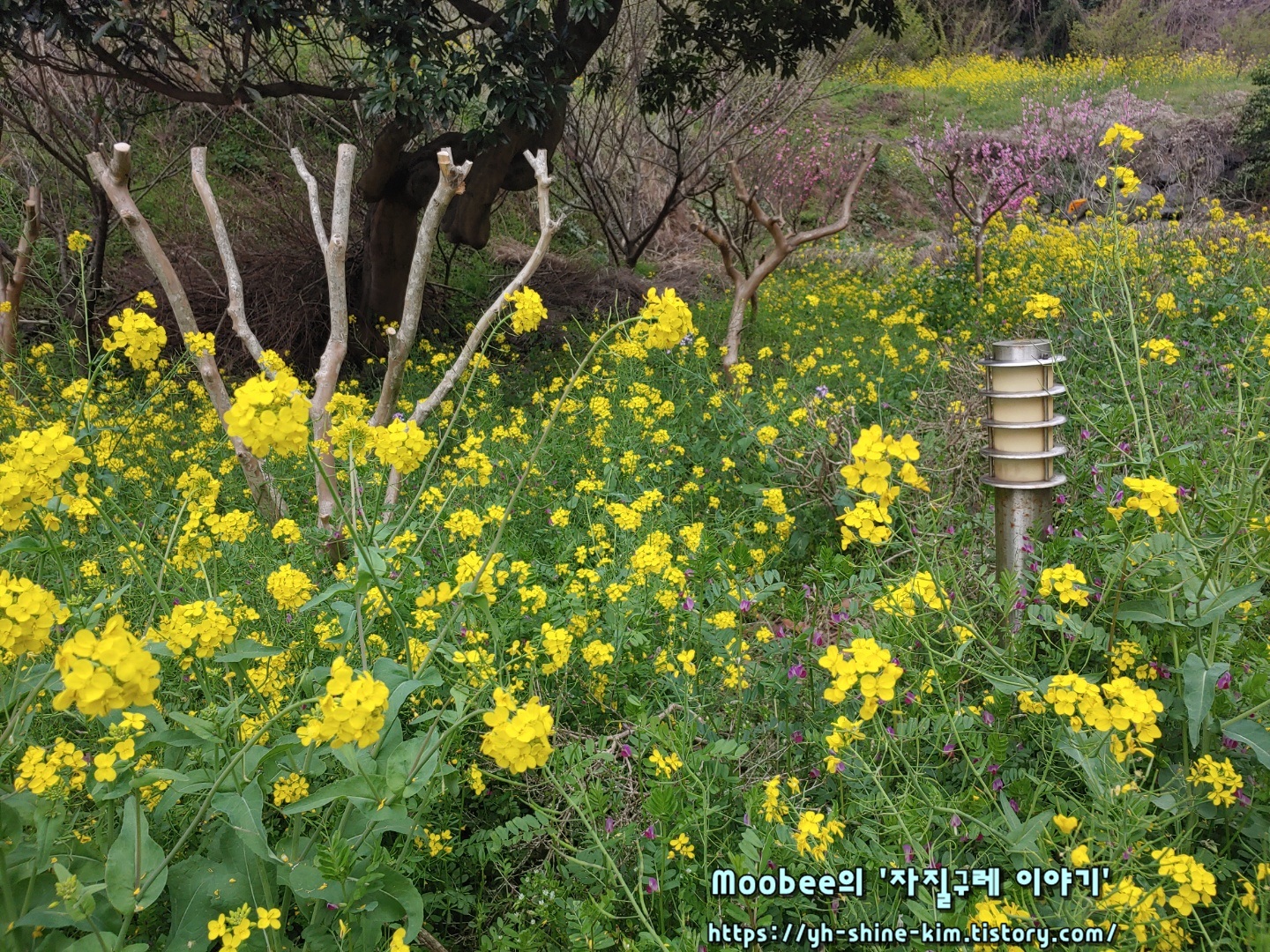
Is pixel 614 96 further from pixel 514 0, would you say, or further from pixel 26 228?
pixel 26 228

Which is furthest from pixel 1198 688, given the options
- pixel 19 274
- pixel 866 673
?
pixel 19 274

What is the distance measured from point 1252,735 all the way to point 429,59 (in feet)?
14.5

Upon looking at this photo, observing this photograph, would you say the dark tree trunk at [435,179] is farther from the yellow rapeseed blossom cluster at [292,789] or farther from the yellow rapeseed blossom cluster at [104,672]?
the yellow rapeseed blossom cluster at [104,672]

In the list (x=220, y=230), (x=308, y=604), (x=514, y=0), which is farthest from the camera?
(x=514, y=0)

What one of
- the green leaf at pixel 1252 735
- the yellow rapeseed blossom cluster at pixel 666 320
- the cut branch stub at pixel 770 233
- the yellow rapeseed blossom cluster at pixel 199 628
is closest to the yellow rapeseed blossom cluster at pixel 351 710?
the yellow rapeseed blossom cluster at pixel 199 628

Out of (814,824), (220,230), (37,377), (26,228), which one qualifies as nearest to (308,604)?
(814,824)

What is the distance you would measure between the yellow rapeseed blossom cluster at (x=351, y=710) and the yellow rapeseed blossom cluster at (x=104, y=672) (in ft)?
0.64

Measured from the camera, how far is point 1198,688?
1482mm

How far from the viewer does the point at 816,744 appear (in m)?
1.80

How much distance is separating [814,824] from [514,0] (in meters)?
4.36

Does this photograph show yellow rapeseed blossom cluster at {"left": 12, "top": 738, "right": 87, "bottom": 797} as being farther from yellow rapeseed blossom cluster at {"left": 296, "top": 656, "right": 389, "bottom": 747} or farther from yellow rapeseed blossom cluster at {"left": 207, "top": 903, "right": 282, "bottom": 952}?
yellow rapeseed blossom cluster at {"left": 296, "top": 656, "right": 389, "bottom": 747}

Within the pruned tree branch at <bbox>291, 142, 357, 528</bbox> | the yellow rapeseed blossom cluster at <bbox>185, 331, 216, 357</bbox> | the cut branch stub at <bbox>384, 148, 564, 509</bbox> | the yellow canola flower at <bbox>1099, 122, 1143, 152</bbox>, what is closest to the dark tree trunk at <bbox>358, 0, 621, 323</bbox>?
the cut branch stub at <bbox>384, 148, 564, 509</bbox>

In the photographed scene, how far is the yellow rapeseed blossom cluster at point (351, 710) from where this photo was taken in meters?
1.05

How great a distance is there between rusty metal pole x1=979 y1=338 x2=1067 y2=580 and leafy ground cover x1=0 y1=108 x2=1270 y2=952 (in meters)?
0.08
